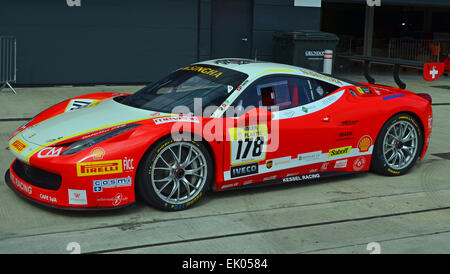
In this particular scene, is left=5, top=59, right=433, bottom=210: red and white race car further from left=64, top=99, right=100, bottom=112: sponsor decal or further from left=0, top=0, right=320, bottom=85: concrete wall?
left=0, top=0, right=320, bottom=85: concrete wall

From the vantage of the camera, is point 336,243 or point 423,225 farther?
point 423,225

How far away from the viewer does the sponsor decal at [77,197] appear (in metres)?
4.77

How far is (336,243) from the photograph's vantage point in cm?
452

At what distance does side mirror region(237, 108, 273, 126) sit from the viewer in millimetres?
5410

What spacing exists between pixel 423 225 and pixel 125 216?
2.56m

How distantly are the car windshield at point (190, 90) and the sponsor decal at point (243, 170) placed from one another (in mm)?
601

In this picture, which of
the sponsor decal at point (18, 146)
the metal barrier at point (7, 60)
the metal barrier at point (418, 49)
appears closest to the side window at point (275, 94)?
the sponsor decal at point (18, 146)

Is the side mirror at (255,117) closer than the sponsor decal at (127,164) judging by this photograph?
No

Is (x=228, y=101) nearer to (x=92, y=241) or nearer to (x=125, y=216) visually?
(x=125, y=216)

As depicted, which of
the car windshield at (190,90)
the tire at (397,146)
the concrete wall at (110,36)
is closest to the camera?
the car windshield at (190,90)

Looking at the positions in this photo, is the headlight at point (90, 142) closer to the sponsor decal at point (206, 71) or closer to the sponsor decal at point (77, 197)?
the sponsor decal at point (77, 197)

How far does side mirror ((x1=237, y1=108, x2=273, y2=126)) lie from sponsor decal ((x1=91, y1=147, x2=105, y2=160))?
51.4 inches

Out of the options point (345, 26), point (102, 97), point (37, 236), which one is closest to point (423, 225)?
point (37, 236)
